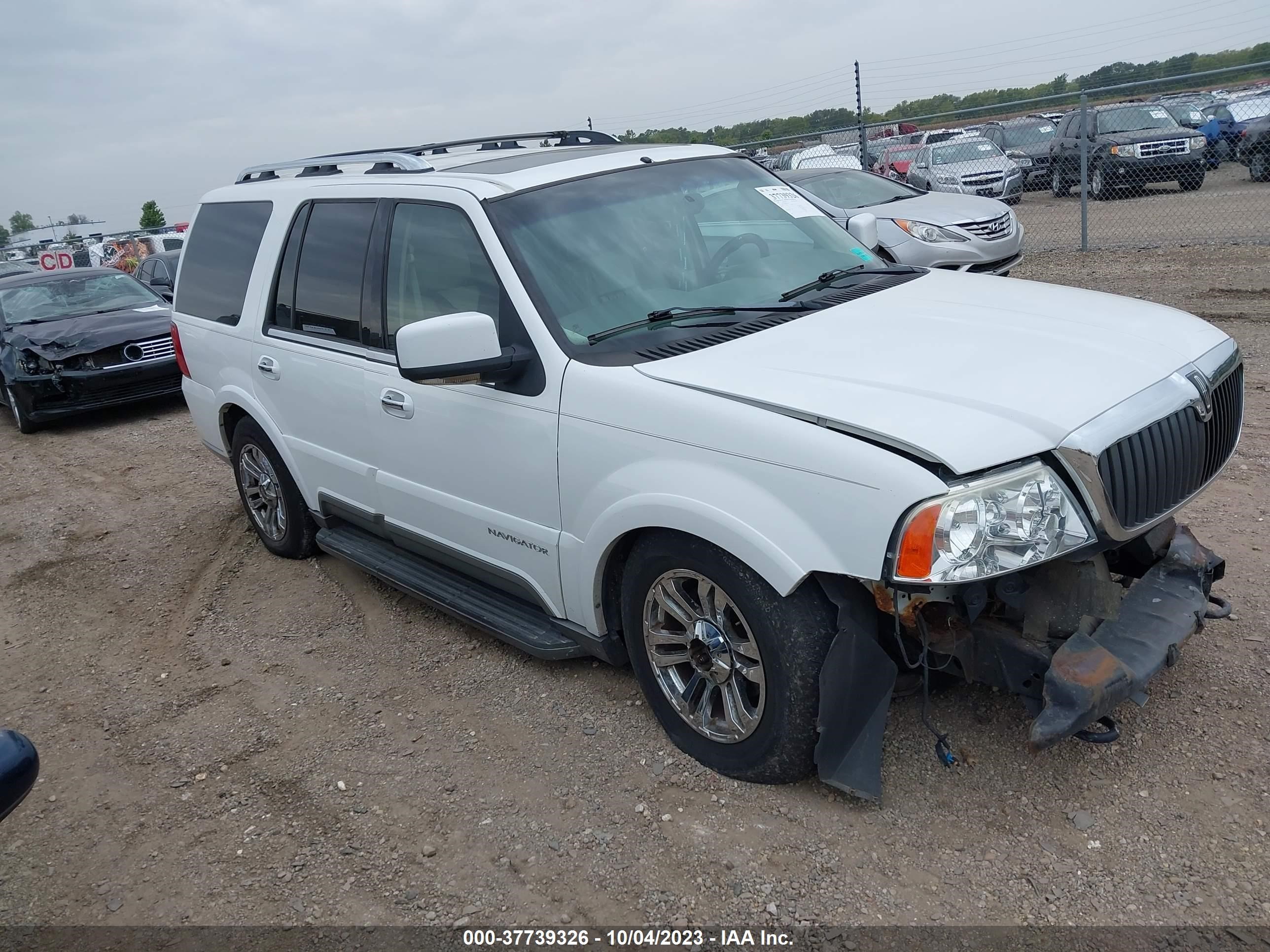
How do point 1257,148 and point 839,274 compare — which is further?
point 1257,148

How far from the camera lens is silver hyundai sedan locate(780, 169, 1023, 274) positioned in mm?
10547

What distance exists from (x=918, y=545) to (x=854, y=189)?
1021 centimetres

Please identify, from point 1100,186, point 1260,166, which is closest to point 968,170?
point 1100,186

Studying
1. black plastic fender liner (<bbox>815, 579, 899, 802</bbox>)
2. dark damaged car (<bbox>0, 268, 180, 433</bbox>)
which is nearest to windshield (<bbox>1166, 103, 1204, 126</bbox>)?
dark damaged car (<bbox>0, 268, 180, 433</bbox>)

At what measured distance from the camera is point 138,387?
408 inches

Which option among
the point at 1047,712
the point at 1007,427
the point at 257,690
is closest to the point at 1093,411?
the point at 1007,427

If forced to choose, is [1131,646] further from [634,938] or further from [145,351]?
[145,351]

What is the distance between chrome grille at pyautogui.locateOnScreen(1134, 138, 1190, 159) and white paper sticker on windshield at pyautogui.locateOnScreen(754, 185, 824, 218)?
13.4 m

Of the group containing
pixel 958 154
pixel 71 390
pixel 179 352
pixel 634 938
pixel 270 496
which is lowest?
pixel 634 938

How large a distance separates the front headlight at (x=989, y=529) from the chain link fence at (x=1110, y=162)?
9.74 metres

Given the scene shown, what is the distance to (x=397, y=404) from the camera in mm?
4078

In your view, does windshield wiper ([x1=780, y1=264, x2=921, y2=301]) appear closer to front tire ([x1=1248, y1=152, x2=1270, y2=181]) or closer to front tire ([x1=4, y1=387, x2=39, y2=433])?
front tire ([x1=4, y1=387, x2=39, y2=433])

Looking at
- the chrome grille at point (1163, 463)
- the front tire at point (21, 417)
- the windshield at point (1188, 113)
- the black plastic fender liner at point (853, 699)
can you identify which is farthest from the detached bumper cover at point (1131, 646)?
the windshield at point (1188, 113)

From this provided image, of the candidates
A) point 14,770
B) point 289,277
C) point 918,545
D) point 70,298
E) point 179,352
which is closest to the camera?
point 14,770
